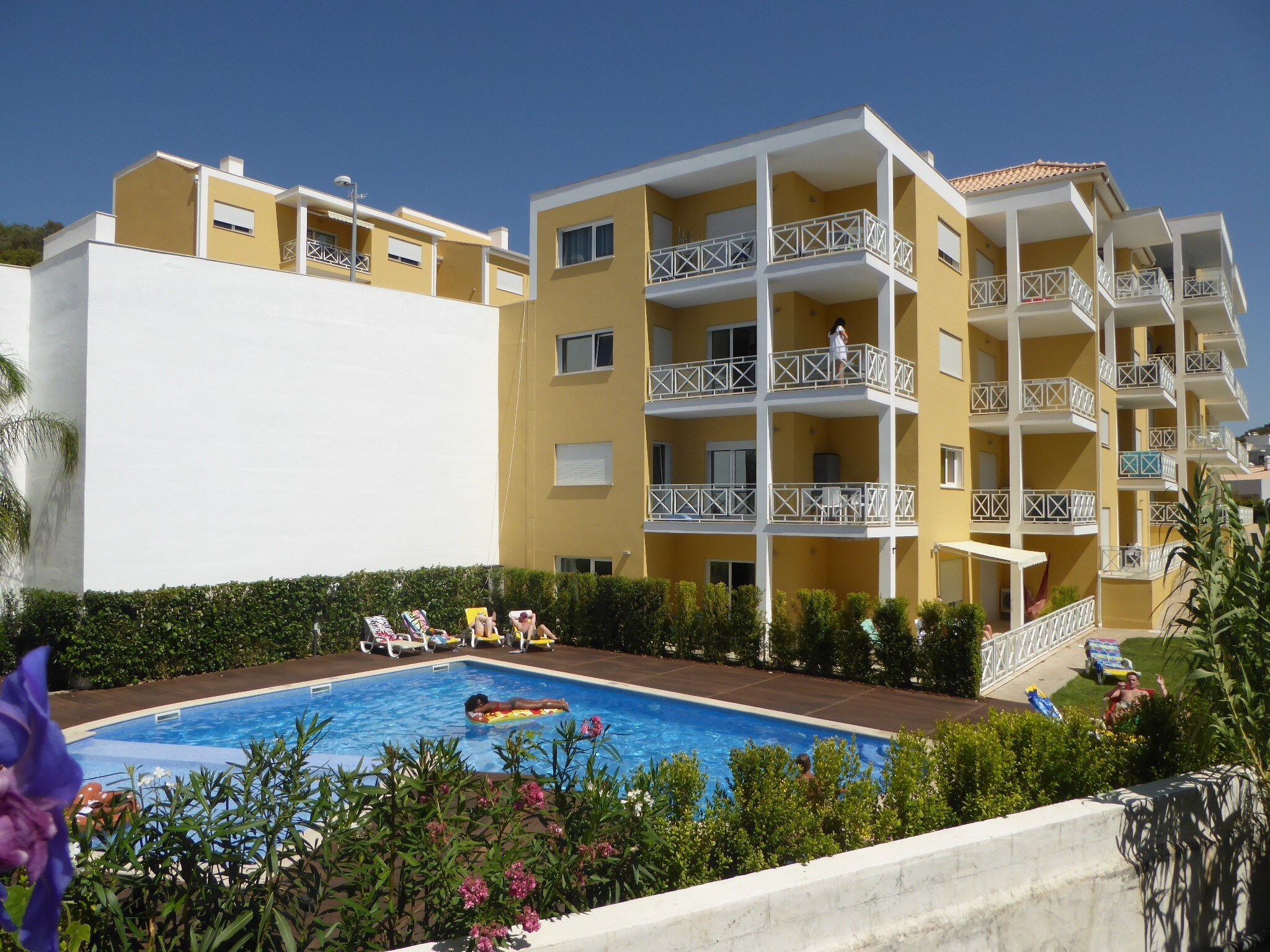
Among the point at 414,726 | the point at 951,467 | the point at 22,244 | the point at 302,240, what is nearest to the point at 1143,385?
the point at 951,467

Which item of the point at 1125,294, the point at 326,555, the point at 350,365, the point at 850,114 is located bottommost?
the point at 326,555

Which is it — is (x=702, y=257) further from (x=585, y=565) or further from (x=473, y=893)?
(x=473, y=893)

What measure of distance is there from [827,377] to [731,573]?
560 centimetres

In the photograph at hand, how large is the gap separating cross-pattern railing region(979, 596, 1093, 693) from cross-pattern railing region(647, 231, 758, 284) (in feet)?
33.0

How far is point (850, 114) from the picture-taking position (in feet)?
60.3

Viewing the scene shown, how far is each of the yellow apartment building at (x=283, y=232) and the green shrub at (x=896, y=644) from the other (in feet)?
63.8

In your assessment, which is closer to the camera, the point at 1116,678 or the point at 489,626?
the point at 1116,678

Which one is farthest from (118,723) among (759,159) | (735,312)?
(759,159)

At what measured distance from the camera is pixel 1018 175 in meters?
A: 25.2

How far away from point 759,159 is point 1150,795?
16307 millimetres

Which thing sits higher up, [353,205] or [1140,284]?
[353,205]

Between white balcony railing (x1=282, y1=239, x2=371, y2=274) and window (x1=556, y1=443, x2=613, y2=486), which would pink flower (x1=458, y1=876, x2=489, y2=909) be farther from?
white balcony railing (x1=282, y1=239, x2=371, y2=274)

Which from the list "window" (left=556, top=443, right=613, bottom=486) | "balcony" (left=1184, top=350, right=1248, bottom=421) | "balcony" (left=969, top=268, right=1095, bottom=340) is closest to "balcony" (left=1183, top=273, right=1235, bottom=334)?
"balcony" (left=1184, top=350, right=1248, bottom=421)

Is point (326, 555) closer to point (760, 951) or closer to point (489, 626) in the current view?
point (489, 626)
